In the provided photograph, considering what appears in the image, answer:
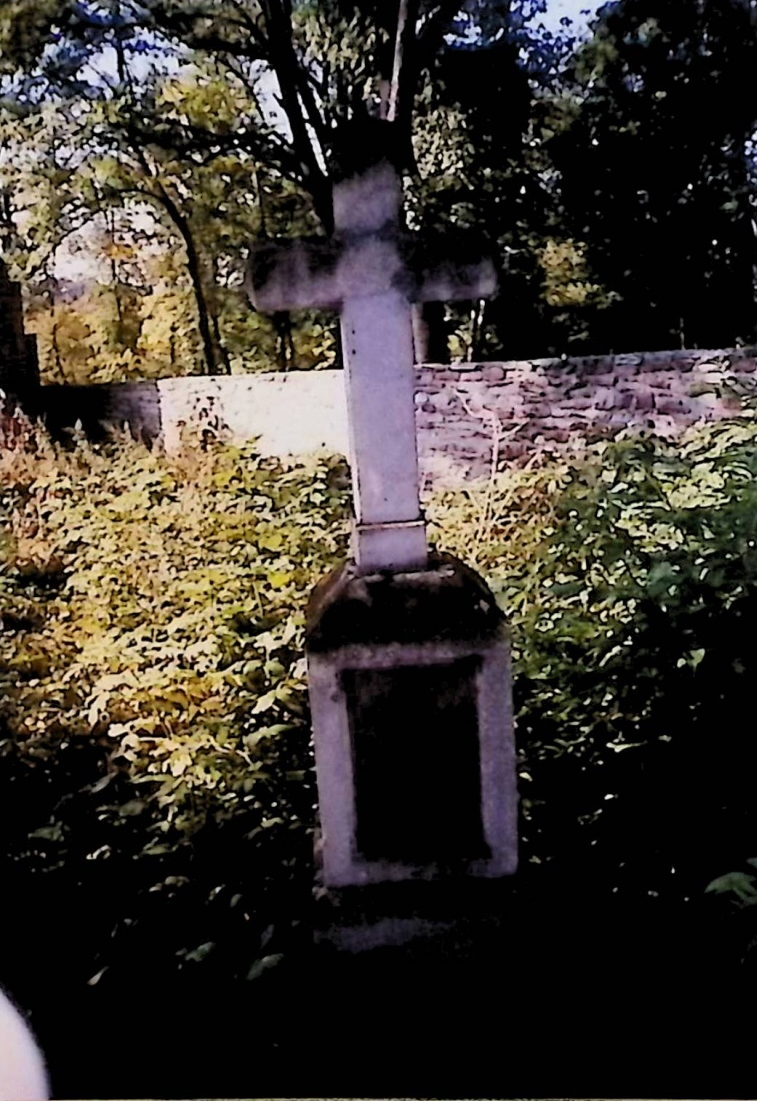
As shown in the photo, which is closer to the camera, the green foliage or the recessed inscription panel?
the recessed inscription panel

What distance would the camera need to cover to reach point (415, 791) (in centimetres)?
151

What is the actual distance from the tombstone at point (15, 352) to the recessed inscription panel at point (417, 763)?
64cm

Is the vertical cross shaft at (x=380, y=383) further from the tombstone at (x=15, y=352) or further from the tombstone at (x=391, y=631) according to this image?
the tombstone at (x=15, y=352)

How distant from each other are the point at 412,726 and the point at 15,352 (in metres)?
0.80

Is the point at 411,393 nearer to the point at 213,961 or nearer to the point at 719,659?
the point at 719,659

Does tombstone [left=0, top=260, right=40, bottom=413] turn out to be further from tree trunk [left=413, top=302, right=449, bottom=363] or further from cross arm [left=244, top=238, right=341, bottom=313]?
tree trunk [left=413, top=302, right=449, bottom=363]

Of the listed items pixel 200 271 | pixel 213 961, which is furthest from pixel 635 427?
pixel 213 961

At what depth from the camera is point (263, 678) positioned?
1.62 m

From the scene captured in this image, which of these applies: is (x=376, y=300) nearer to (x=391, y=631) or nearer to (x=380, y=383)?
(x=380, y=383)

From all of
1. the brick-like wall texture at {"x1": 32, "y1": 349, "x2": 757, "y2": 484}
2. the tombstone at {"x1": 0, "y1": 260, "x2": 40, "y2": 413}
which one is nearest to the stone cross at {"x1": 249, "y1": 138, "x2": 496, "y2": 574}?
the brick-like wall texture at {"x1": 32, "y1": 349, "x2": 757, "y2": 484}

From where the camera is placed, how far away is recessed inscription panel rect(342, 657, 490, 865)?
147 centimetres

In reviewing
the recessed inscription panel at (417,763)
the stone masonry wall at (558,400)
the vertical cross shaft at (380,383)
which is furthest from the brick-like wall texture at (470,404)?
the recessed inscription panel at (417,763)

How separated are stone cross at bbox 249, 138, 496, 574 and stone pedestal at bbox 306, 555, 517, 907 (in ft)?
0.24

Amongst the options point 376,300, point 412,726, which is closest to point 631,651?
point 412,726
